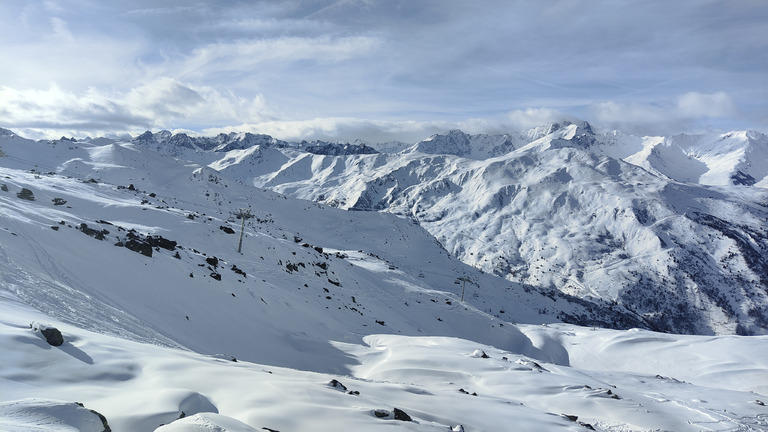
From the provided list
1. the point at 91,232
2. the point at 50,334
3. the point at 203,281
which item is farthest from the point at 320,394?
the point at 91,232

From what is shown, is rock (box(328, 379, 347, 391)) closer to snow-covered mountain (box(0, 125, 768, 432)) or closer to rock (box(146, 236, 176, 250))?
snow-covered mountain (box(0, 125, 768, 432))

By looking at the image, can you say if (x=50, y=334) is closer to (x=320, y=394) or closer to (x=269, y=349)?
(x=320, y=394)

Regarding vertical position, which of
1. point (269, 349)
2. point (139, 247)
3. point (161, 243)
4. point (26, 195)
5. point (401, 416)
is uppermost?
point (26, 195)

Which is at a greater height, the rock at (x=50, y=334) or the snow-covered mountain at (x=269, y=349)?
the rock at (x=50, y=334)

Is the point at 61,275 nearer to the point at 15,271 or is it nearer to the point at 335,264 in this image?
the point at 15,271

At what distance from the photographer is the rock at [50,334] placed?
31.6ft

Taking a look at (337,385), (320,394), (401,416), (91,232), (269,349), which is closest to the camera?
(401,416)

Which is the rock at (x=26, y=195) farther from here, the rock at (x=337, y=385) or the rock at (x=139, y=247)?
the rock at (x=337, y=385)

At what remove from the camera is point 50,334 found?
9672 millimetres

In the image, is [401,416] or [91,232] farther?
[91,232]

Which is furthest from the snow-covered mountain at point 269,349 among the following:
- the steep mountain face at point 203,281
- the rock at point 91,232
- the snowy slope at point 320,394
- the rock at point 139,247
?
the rock at point 139,247

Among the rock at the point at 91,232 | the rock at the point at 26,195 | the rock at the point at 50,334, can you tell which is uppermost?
the rock at the point at 26,195

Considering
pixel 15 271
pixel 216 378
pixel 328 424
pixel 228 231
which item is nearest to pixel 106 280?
pixel 15 271

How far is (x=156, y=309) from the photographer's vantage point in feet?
65.7
